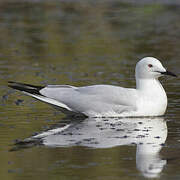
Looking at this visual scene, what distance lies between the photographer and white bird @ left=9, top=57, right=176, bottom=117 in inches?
440

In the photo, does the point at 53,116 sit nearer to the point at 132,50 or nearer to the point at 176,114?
the point at 176,114

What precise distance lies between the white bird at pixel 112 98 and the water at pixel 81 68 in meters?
0.25

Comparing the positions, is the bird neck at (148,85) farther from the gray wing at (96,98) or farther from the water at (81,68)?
the water at (81,68)

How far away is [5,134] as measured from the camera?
9.91 metres

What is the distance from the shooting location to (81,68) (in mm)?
15695

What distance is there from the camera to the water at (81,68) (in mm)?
8164

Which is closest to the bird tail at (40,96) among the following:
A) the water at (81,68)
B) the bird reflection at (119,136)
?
the water at (81,68)

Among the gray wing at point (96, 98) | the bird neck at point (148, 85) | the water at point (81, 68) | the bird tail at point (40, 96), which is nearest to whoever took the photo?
the water at point (81, 68)

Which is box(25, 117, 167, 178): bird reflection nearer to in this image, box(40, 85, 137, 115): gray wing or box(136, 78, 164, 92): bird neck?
box(40, 85, 137, 115): gray wing

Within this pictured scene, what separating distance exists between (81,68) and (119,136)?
606cm

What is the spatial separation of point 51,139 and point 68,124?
49.8 inches

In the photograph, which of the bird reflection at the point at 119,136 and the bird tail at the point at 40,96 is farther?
the bird tail at the point at 40,96

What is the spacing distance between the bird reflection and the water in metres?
0.03

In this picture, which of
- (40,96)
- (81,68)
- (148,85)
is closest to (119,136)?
(148,85)
